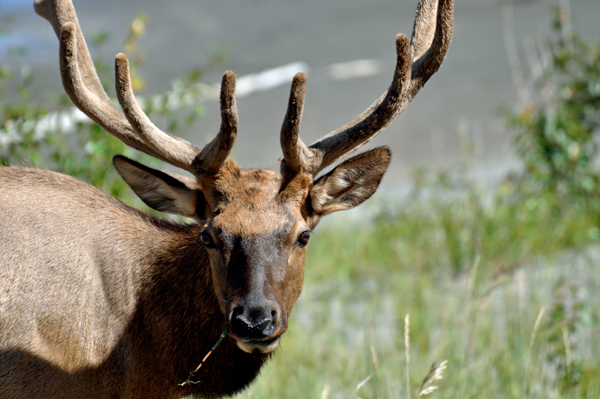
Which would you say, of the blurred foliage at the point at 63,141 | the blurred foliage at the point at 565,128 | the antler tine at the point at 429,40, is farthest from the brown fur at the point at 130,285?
the blurred foliage at the point at 565,128

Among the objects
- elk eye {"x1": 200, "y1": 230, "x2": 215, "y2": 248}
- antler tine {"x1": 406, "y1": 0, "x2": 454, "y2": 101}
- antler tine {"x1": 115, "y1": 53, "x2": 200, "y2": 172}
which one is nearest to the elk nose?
elk eye {"x1": 200, "y1": 230, "x2": 215, "y2": 248}

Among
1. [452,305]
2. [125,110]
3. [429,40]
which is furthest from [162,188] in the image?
[452,305]

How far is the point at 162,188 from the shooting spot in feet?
12.6

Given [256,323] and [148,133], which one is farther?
[148,133]

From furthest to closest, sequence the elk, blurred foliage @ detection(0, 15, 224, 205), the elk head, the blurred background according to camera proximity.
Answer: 1. blurred foliage @ detection(0, 15, 224, 205)
2. the blurred background
3. the elk
4. the elk head

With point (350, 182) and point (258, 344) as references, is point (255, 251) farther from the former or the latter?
point (350, 182)

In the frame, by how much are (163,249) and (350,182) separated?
1148 millimetres

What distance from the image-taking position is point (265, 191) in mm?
3588

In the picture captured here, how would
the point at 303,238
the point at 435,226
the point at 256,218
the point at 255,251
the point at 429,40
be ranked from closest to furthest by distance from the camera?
the point at 255,251
the point at 256,218
the point at 303,238
the point at 429,40
the point at 435,226

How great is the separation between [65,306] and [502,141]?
9404 millimetres

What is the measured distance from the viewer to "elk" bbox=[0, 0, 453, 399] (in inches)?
132

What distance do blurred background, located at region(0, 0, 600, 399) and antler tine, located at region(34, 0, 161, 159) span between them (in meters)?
1.09

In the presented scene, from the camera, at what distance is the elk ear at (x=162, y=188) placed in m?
3.75

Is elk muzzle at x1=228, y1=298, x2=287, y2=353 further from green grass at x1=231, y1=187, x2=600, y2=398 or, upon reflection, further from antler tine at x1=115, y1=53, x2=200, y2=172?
antler tine at x1=115, y1=53, x2=200, y2=172
